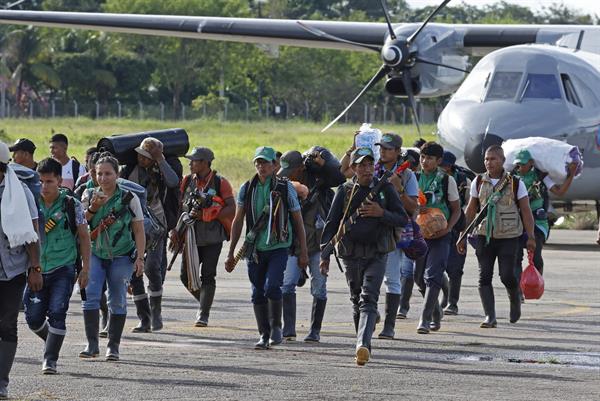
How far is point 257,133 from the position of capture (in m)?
71.0

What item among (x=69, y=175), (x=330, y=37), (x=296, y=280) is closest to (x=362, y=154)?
(x=296, y=280)

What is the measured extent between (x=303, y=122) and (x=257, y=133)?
13.9 m

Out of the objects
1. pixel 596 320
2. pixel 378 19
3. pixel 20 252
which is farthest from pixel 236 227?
pixel 378 19

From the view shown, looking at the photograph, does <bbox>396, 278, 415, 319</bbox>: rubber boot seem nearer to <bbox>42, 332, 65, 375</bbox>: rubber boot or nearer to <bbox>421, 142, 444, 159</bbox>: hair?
<bbox>421, 142, 444, 159</bbox>: hair

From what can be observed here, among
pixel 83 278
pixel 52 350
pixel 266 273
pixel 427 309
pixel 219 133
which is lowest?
pixel 219 133

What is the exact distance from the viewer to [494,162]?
12.8 metres

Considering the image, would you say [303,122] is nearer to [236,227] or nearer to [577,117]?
[577,117]

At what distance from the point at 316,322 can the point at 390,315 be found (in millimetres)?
617

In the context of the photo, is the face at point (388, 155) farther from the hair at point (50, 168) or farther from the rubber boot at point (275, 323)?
the hair at point (50, 168)

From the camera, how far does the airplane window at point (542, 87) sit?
22.2 metres

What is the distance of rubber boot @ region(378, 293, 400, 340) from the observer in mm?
12078

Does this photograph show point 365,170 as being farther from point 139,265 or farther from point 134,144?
point 134,144

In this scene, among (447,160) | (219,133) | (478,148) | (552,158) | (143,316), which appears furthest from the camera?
(219,133)

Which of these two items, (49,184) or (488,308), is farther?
(488,308)
